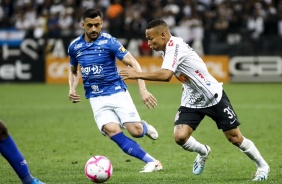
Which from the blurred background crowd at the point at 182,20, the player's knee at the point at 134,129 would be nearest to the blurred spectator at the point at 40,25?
the blurred background crowd at the point at 182,20

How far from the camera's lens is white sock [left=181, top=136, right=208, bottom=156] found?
9.23m

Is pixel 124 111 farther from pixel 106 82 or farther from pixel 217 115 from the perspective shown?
pixel 217 115

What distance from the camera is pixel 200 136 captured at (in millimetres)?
14211

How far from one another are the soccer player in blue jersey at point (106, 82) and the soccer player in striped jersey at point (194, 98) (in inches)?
28.6

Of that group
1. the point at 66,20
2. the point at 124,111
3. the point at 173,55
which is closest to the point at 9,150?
the point at 173,55

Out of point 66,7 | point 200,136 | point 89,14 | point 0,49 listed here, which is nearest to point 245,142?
point 89,14

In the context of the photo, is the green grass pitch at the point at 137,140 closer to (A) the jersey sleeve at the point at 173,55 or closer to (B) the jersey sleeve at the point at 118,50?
(A) the jersey sleeve at the point at 173,55

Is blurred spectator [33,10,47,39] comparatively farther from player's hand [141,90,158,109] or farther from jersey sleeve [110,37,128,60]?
player's hand [141,90,158,109]

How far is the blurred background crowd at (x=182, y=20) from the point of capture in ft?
86.6

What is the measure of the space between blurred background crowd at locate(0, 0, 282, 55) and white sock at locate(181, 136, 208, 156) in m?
17.0

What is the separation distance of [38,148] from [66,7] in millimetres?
17555

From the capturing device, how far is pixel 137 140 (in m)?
13.9

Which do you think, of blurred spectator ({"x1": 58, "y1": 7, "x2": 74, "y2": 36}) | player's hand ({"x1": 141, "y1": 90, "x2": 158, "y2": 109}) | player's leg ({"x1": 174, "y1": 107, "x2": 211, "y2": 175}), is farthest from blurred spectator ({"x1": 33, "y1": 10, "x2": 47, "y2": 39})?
player's hand ({"x1": 141, "y1": 90, "x2": 158, "y2": 109})

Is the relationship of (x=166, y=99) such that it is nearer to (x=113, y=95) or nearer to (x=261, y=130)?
(x=261, y=130)
